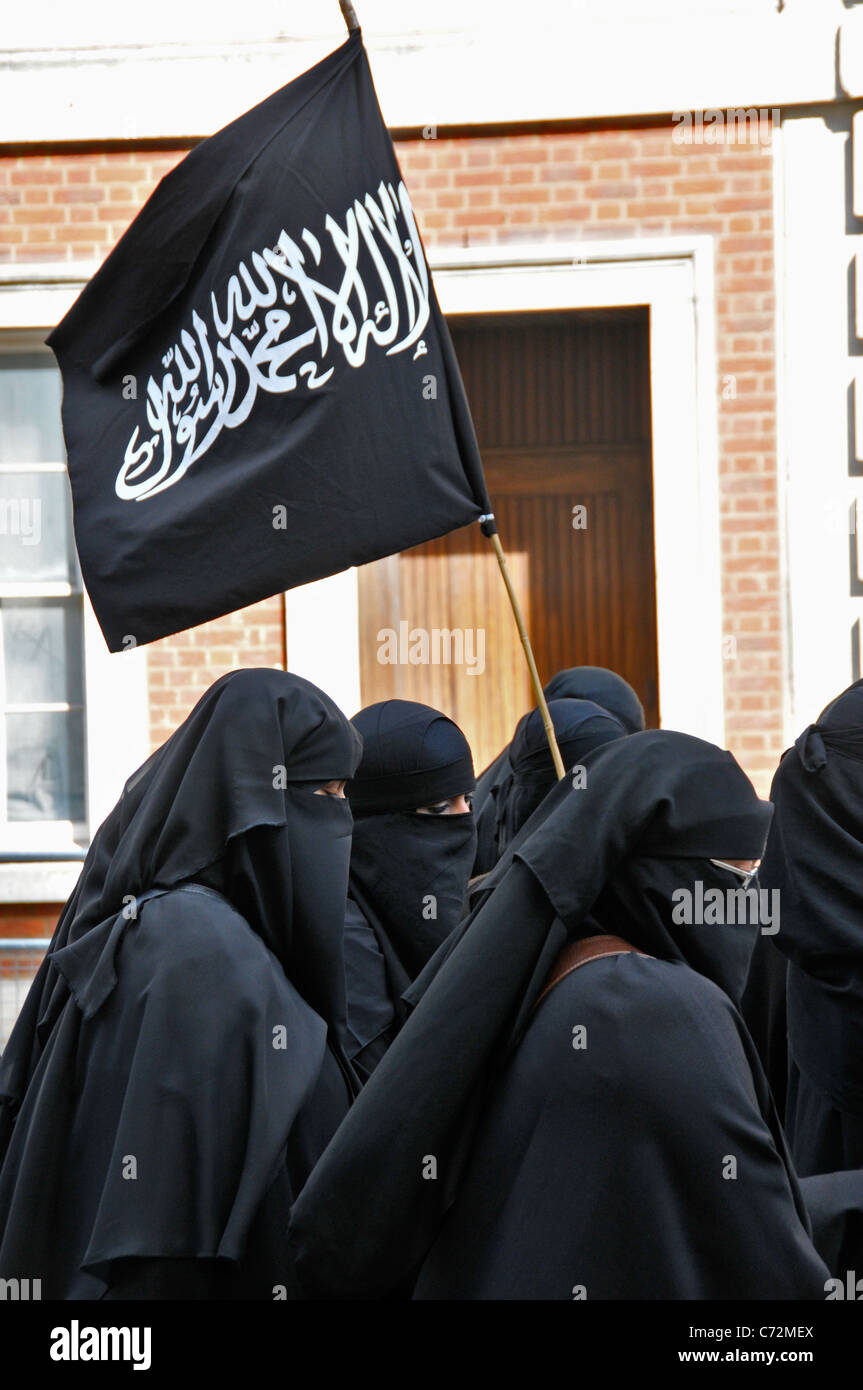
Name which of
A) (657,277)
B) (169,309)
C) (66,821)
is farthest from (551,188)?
(169,309)

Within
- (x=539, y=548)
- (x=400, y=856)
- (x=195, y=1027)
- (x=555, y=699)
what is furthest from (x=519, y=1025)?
(x=539, y=548)

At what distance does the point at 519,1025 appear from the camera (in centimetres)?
185

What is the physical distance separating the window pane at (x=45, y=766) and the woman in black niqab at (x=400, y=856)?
3656 millimetres

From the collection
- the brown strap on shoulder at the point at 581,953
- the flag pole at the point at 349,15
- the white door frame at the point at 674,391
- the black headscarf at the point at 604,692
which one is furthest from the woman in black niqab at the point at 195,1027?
the white door frame at the point at 674,391

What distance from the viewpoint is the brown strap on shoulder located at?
1.87 m

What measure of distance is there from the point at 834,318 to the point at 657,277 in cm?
78

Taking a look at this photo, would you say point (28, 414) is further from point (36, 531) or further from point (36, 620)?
point (36, 620)

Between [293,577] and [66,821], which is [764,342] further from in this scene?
[293,577]

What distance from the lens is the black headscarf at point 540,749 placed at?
3.87m

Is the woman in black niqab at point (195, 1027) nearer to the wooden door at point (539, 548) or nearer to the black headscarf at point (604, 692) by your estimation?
the black headscarf at point (604, 692)

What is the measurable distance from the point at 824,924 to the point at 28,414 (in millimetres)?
5515

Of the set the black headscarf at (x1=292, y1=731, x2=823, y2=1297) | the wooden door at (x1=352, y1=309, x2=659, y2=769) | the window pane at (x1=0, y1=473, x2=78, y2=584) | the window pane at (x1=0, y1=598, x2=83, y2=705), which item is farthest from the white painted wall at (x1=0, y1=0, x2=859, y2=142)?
the black headscarf at (x1=292, y1=731, x2=823, y2=1297)

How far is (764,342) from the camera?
6809mm

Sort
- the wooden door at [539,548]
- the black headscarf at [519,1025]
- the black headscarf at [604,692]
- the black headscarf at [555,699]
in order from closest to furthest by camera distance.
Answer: the black headscarf at [519,1025]
the black headscarf at [555,699]
the black headscarf at [604,692]
the wooden door at [539,548]
